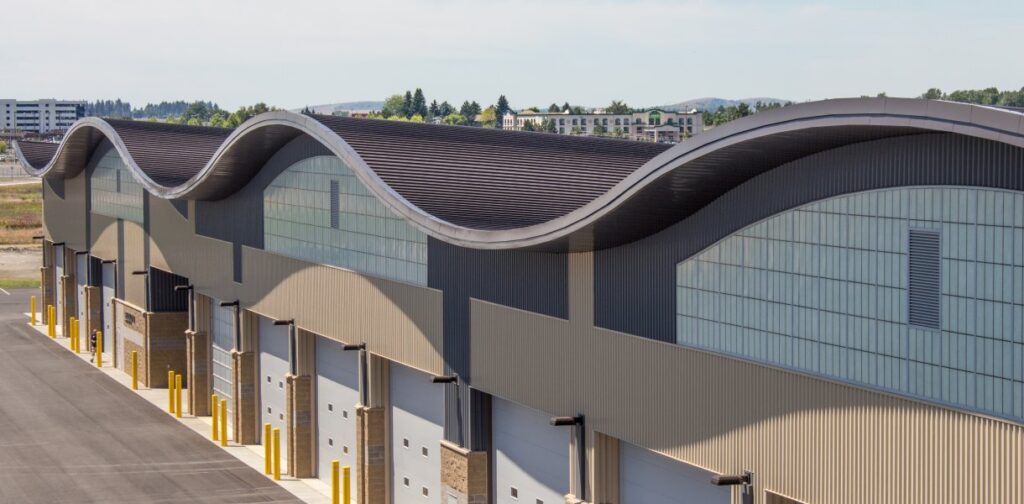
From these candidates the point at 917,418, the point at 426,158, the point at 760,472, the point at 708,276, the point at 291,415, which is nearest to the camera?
the point at 917,418

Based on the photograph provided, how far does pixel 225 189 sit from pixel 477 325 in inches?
643

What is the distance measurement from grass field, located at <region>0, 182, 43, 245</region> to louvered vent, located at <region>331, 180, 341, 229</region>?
8390cm

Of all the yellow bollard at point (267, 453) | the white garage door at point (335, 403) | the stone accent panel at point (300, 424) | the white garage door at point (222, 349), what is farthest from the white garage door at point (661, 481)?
the white garage door at point (222, 349)

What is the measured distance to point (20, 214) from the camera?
445 ft

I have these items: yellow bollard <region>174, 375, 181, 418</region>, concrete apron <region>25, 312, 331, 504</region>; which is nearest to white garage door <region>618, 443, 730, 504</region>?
concrete apron <region>25, 312, 331, 504</region>

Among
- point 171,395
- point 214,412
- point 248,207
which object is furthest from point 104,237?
point 248,207

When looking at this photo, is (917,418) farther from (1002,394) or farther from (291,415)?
(291,415)

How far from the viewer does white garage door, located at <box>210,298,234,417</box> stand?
145 feet

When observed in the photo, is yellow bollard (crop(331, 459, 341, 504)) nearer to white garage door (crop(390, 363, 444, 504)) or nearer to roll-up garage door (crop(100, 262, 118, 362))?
white garage door (crop(390, 363, 444, 504))

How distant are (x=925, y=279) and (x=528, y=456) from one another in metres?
11.5

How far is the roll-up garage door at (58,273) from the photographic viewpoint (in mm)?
65062

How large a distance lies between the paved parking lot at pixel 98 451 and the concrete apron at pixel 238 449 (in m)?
0.33

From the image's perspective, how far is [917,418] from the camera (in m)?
17.7

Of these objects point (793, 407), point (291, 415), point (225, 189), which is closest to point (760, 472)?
point (793, 407)
